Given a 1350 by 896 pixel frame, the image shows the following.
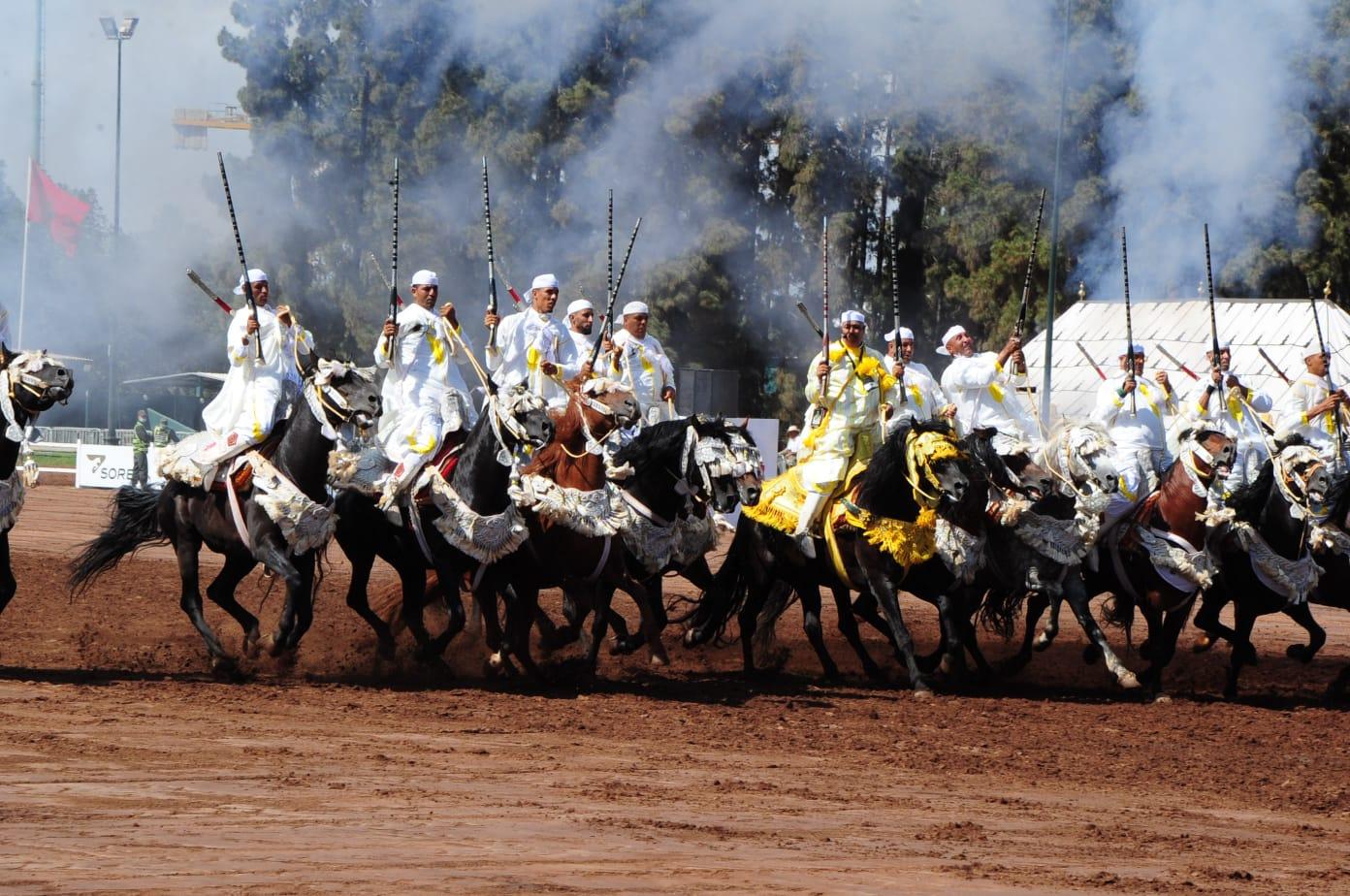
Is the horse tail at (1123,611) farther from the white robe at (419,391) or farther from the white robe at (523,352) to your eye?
the white robe at (419,391)

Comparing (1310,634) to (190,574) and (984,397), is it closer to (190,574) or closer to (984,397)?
(984,397)

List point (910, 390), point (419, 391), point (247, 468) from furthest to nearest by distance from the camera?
1. point (910, 390)
2. point (419, 391)
3. point (247, 468)

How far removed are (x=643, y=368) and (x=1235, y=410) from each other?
580cm

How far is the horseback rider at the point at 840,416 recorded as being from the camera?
13.9 meters

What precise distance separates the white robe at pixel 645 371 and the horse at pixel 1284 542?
5.00 m

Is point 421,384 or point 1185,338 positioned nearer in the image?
point 421,384

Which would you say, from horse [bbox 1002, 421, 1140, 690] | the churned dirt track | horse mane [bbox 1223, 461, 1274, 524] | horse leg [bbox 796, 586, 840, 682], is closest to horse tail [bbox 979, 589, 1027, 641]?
horse [bbox 1002, 421, 1140, 690]

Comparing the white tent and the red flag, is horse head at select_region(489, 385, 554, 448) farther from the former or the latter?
the red flag

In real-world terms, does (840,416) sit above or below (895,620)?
above

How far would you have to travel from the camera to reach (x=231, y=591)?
1334cm

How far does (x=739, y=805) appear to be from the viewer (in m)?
8.33

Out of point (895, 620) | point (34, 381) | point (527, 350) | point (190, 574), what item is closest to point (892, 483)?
point (895, 620)

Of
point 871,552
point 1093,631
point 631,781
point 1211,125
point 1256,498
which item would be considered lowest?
point 631,781

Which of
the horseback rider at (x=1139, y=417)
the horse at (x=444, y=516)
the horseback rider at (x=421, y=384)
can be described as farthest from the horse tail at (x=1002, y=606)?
the horseback rider at (x=421, y=384)
